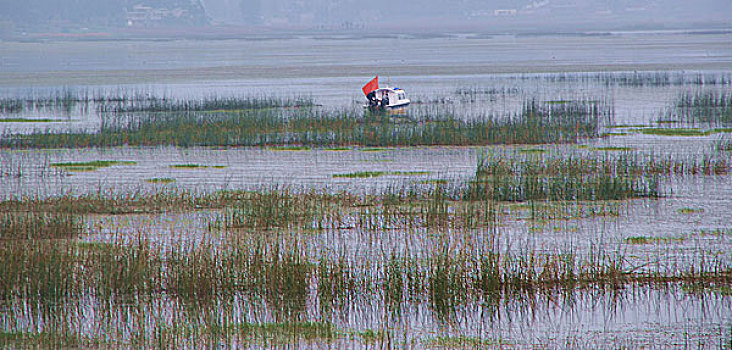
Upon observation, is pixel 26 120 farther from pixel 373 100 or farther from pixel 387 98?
pixel 387 98

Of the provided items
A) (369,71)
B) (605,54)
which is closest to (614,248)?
(369,71)

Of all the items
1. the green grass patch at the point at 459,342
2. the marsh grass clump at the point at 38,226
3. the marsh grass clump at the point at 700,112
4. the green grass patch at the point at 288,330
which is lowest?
the green grass patch at the point at 459,342

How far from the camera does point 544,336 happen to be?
367 inches

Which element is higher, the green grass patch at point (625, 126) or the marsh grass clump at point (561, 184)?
the green grass patch at point (625, 126)

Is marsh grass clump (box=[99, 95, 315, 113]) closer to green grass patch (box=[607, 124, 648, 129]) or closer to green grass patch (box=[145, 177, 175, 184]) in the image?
green grass patch (box=[607, 124, 648, 129])

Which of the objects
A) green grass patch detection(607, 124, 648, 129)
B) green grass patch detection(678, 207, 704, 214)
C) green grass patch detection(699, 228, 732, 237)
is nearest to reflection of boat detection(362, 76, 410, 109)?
green grass patch detection(607, 124, 648, 129)

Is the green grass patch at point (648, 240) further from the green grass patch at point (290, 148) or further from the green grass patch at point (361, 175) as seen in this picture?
the green grass patch at point (290, 148)

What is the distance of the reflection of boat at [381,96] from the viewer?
31609 millimetres

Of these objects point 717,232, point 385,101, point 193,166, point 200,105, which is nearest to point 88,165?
point 193,166

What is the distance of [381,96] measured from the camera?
33.1 meters

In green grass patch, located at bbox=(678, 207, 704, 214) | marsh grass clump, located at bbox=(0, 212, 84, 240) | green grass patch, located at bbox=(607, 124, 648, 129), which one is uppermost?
green grass patch, located at bbox=(607, 124, 648, 129)

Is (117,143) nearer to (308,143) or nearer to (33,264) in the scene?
(308,143)

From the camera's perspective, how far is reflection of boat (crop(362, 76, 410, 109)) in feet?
104

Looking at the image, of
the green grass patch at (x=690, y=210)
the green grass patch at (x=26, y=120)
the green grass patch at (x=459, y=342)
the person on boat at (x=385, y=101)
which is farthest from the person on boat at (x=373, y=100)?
the green grass patch at (x=459, y=342)
